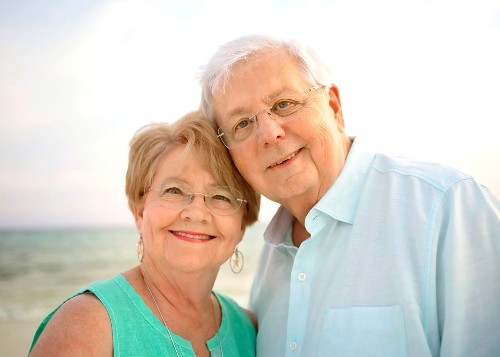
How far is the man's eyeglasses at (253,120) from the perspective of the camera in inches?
94.7

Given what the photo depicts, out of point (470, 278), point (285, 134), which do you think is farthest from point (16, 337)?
point (470, 278)

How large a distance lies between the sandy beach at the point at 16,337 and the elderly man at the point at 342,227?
17.5ft

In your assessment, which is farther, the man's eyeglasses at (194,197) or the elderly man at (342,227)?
the man's eyeglasses at (194,197)

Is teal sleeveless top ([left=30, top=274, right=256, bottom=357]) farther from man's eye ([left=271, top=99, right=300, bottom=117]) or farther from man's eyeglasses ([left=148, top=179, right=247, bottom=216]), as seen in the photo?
man's eye ([left=271, top=99, right=300, bottom=117])

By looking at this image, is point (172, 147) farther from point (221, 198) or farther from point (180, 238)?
point (180, 238)

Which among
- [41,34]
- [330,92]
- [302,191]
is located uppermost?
[41,34]

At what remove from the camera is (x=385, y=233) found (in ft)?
6.98

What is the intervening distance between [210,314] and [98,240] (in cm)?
1615

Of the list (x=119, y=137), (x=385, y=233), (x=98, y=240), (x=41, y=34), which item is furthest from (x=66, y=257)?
(x=385, y=233)

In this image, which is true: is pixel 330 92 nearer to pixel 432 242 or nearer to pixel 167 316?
pixel 432 242

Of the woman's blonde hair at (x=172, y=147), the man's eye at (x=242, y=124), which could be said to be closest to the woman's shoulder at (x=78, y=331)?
the woman's blonde hair at (x=172, y=147)

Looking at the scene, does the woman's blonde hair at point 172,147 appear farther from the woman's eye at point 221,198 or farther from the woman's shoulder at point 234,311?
the woman's shoulder at point 234,311

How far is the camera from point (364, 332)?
6.57 ft

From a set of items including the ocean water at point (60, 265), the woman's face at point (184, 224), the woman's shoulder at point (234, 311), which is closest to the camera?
the woman's face at point (184, 224)
